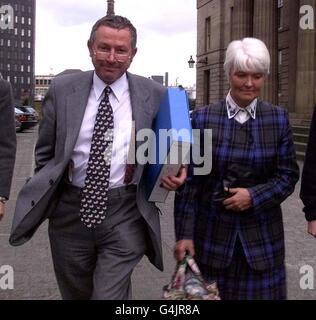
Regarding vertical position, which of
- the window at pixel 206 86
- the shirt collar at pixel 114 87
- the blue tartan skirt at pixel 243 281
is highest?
the window at pixel 206 86

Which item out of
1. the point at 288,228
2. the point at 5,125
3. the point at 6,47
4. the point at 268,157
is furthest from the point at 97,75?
the point at 6,47

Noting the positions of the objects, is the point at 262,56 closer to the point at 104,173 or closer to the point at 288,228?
the point at 104,173

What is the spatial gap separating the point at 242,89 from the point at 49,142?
1072 mm

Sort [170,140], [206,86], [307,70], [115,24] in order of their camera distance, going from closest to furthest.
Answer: [170,140] → [115,24] → [307,70] → [206,86]

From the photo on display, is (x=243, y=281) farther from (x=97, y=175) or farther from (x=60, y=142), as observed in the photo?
(x=60, y=142)

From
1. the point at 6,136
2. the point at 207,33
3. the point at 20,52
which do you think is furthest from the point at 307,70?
the point at 20,52

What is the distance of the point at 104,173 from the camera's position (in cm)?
302

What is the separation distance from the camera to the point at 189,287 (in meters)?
2.72

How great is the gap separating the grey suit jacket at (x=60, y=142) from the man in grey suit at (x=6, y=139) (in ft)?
1.16

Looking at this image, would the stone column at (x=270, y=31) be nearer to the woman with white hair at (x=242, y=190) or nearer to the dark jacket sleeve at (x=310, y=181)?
the dark jacket sleeve at (x=310, y=181)

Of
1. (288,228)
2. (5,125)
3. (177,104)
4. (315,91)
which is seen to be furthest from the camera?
(315,91)

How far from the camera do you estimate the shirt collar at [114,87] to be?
3.12 m

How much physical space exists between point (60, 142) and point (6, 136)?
22.4 inches

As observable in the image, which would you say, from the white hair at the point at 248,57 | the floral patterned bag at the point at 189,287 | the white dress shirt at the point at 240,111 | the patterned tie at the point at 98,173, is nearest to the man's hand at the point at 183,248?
the floral patterned bag at the point at 189,287
